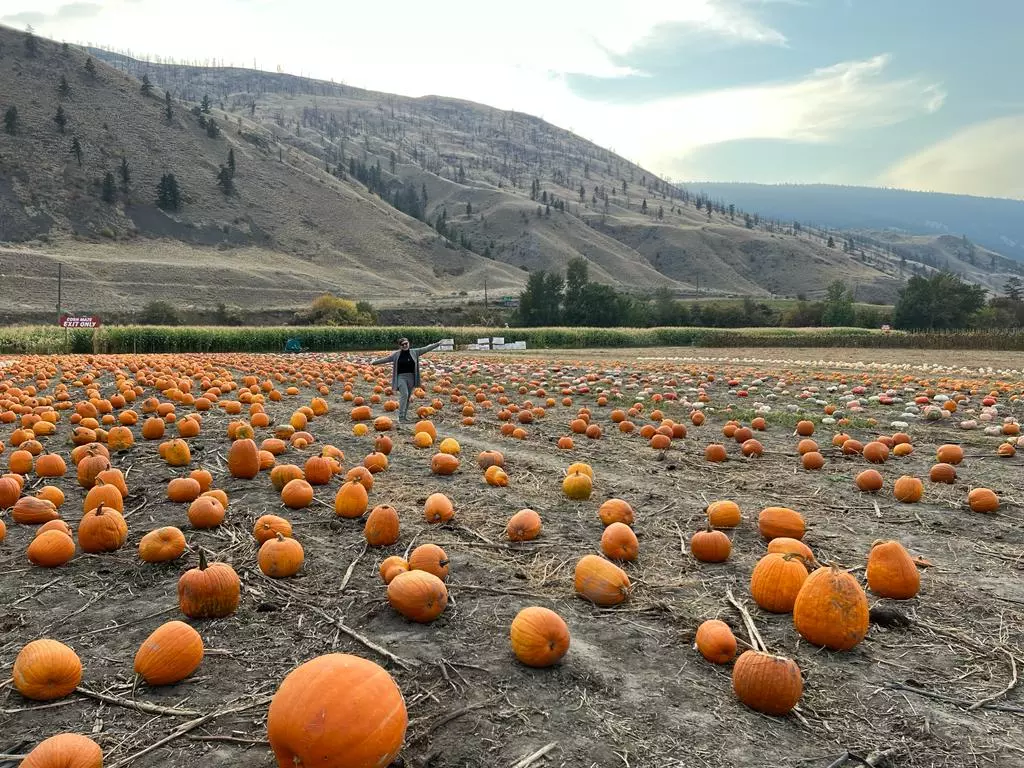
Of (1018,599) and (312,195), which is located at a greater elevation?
(312,195)

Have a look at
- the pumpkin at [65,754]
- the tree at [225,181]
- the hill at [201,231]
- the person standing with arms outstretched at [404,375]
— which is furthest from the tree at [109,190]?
the pumpkin at [65,754]

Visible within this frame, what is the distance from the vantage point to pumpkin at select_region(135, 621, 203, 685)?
3301mm

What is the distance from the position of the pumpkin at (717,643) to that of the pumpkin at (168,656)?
2.68 m

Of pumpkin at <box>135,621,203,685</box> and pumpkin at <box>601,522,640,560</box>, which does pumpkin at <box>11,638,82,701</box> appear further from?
pumpkin at <box>601,522,640,560</box>

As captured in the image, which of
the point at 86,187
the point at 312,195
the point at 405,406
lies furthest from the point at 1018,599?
the point at 312,195

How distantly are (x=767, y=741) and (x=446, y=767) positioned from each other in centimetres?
142

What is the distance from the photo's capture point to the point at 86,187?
384 ft

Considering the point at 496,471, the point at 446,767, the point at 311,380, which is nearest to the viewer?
the point at 446,767

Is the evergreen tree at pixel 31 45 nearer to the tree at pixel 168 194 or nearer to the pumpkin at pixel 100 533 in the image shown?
the tree at pixel 168 194

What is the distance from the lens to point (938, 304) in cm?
7000

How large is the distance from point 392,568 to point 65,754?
2019mm

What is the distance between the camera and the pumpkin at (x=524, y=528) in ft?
17.7

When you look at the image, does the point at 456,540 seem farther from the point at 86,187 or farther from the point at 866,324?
the point at 86,187

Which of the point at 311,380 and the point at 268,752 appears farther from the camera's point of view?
the point at 311,380
